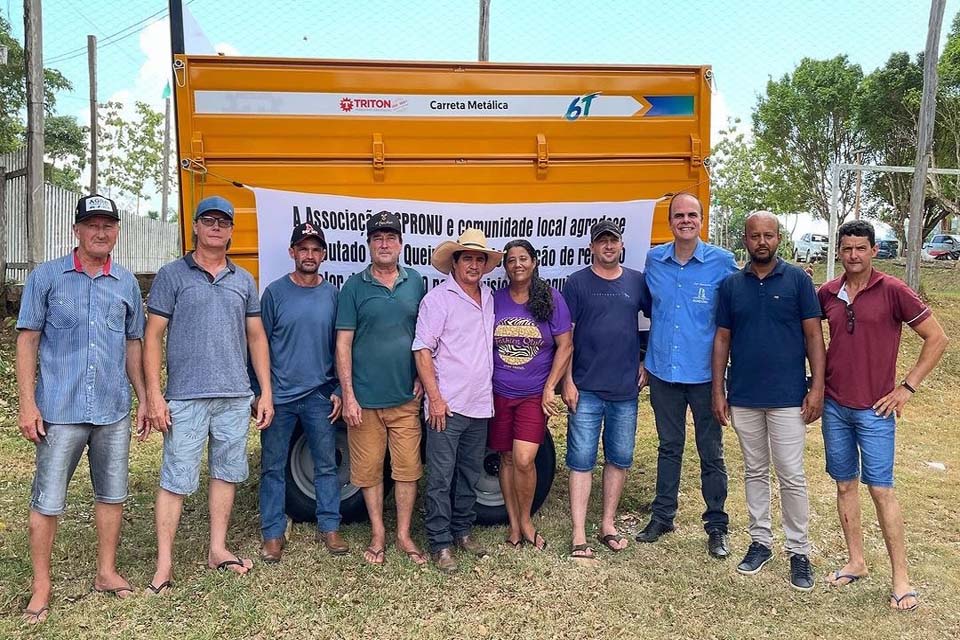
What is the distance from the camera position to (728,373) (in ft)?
12.7

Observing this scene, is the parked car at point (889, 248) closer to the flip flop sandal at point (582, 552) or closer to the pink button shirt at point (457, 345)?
the flip flop sandal at point (582, 552)

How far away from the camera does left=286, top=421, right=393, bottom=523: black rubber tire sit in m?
4.31

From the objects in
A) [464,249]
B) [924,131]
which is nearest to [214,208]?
[464,249]

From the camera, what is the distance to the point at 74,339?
319 cm

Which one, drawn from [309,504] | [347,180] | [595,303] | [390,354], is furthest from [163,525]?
[595,303]

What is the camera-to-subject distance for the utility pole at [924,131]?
10430 mm

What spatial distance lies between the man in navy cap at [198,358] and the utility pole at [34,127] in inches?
248

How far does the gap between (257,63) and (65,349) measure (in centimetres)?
201

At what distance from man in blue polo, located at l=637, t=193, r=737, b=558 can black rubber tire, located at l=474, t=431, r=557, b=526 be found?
28.3 inches

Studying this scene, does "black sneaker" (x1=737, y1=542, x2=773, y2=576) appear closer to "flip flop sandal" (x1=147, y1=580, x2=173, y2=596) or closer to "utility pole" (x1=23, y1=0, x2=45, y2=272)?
"flip flop sandal" (x1=147, y1=580, x2=173, y2=596)

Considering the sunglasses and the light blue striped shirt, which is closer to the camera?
the light blue striped shirt

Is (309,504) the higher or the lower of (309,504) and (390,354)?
the lower

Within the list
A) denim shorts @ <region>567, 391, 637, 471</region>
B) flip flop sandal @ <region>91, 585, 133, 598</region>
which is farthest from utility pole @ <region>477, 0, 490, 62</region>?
flip flop sandal @ <region>91, 585, 133, 598</region>

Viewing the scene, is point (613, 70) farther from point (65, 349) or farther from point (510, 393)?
point (65, 349)
